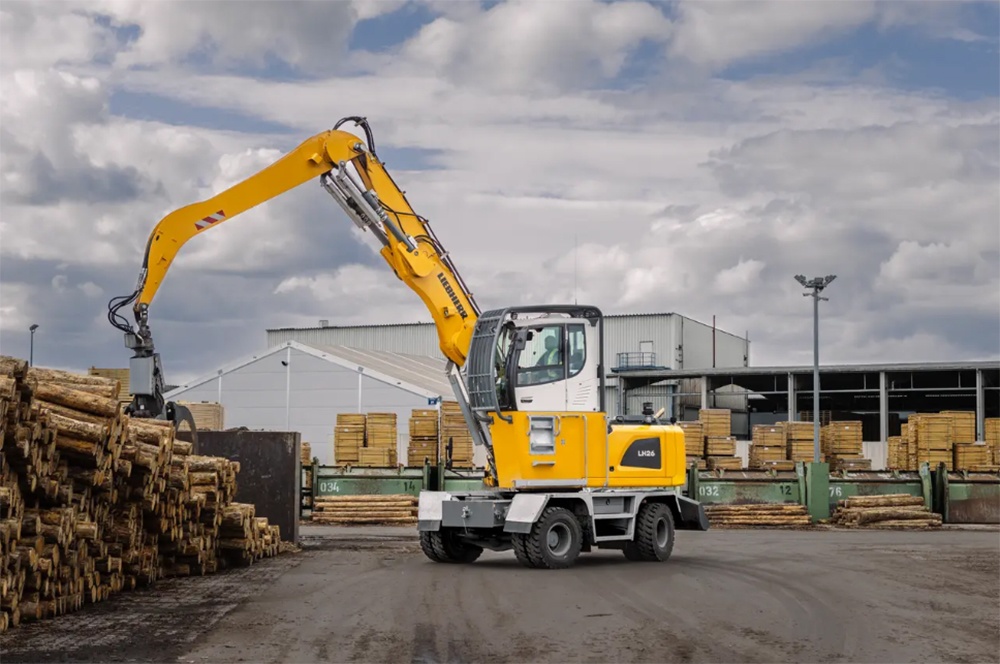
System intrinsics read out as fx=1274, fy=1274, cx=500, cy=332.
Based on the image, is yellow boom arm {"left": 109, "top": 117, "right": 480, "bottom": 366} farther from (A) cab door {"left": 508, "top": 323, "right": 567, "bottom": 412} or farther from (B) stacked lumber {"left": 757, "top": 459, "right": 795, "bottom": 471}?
(B) stacked lumber {"left": 757, "top": 459, "right": 795, "bottom": 471}

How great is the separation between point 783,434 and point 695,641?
97.9ft

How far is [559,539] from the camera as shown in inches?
765

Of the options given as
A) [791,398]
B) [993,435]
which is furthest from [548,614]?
[791,398]

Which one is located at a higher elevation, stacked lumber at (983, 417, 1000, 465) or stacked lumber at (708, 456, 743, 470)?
stacked lumber at (983, 417, 1000, 465)

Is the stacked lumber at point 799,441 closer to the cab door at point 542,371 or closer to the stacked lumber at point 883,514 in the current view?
the stacked lumber at point 883,514

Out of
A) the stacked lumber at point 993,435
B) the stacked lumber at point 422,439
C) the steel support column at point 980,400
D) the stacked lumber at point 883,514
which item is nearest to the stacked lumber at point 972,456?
the stacked lumber at point 993,435

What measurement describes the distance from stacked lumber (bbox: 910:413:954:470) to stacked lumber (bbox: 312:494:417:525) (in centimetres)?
1689

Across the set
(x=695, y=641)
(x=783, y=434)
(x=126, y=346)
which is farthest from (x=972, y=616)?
(x=783, y=434)

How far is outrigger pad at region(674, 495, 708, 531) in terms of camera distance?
21531 millimetres

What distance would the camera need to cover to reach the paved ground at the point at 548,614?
1156cm

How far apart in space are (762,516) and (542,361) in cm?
1377

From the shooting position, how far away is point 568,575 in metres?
18.1

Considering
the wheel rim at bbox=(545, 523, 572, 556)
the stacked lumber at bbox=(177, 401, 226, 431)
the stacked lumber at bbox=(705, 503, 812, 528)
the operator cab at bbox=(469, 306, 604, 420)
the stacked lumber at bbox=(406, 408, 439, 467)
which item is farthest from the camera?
the stacked lumber at bbox=(177, 401, 226, 431)

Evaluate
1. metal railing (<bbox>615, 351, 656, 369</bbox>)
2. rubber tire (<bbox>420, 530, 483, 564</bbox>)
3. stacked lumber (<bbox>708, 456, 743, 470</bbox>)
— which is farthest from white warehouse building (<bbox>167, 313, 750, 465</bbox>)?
rubber tire (<bbox>420, 530, 483, 564</bbox>)
